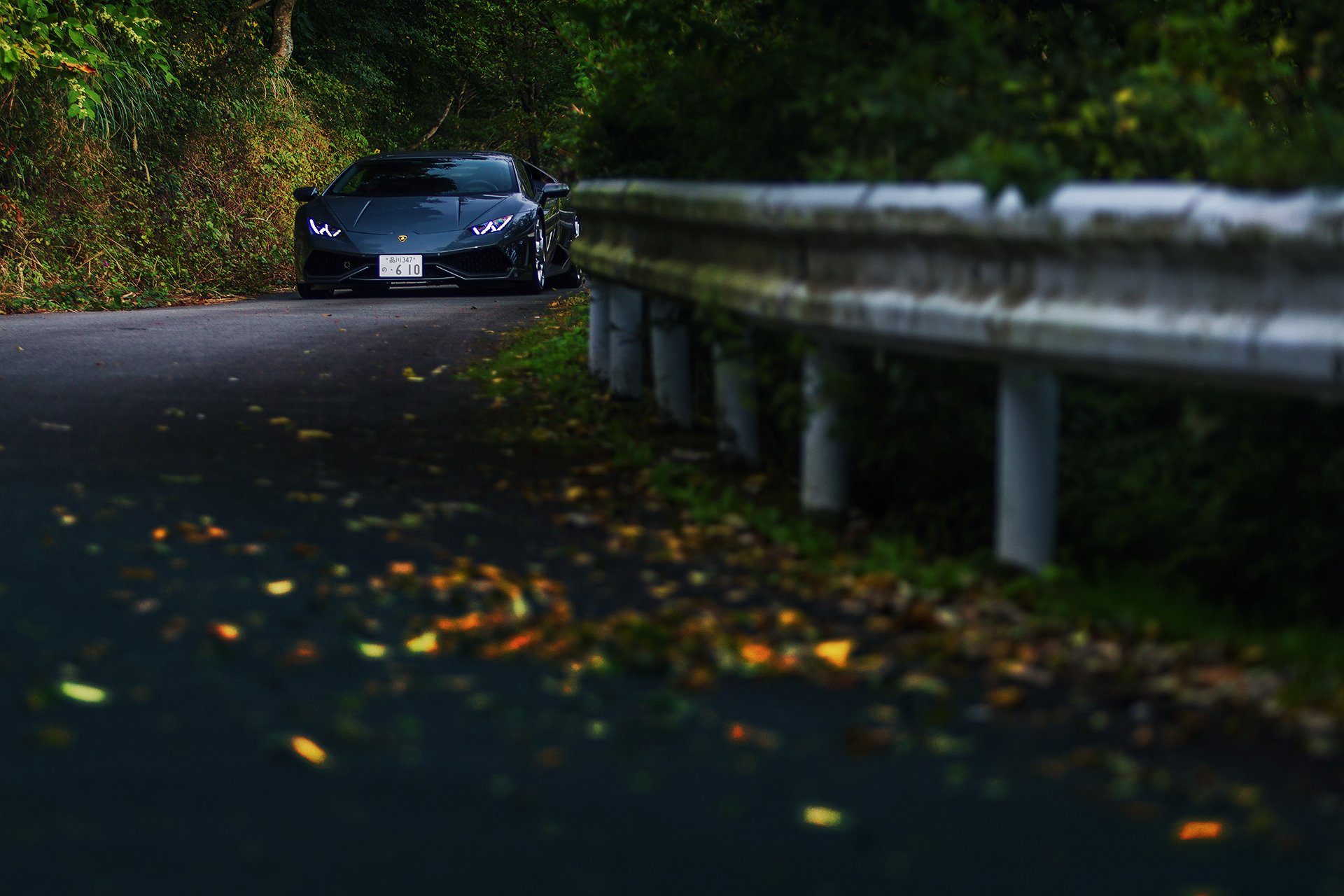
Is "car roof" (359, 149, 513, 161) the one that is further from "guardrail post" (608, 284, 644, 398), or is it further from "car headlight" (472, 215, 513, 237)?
"guardrail post" (608, 284, 644, 398)

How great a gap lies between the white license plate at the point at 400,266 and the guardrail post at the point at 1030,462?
13535 mm

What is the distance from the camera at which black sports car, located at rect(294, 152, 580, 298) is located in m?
17.8

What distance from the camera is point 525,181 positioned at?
19484 millimetres

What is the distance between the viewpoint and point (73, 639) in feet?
14.4

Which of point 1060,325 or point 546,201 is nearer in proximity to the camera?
point 1060,325

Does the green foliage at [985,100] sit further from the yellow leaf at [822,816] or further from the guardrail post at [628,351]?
the yellow leaf at [822,816]

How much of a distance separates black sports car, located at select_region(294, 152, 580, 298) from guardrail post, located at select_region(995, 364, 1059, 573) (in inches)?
533

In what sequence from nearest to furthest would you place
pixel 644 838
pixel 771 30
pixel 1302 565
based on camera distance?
pixel 644 838 < pixel 1302 565 < pixel 771 30

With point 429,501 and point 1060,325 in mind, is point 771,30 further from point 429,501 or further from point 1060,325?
point 1060,325

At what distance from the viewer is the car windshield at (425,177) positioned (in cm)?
1883

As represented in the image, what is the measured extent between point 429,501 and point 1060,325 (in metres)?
2.44

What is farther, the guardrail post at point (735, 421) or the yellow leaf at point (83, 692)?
the guardrail post at point (735, 421)

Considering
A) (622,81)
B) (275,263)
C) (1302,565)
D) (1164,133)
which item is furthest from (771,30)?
(275,263)

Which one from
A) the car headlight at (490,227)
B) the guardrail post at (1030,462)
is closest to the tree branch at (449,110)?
the car headlight at (490,227)
